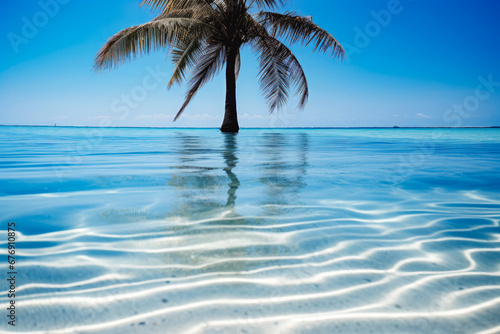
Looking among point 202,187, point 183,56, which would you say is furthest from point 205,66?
point 202,187

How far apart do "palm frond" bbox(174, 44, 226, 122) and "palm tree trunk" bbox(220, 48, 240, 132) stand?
0.28 m

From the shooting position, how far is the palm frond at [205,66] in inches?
371

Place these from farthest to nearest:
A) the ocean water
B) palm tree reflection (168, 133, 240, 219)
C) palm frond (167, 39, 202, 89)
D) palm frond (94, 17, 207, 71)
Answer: palm frond (167, 39, 202, 89), palm frond (94, 17, 207, 71), palm tree reflection (168, 133, 240, 219), the ocean water

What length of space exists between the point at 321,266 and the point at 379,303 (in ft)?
0.63

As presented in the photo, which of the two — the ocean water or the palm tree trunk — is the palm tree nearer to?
the palm tree trunk

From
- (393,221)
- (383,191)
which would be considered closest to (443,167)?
(383,191)

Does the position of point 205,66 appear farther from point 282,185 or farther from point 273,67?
point 282,185

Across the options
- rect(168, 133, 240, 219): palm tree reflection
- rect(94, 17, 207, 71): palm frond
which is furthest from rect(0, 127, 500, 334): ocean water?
rect(94, 17, 207, 71): palm frond

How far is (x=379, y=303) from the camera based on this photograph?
718 millimetres

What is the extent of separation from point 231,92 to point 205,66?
107 cm

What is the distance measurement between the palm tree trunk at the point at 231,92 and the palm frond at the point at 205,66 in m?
0.28

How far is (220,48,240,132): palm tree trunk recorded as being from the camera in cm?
952

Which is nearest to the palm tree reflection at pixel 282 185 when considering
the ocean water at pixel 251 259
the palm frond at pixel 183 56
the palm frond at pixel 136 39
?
the ocean water at pixel 251 259

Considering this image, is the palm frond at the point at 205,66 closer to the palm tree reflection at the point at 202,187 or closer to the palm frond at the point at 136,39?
the palm frond at the point at 136,39
